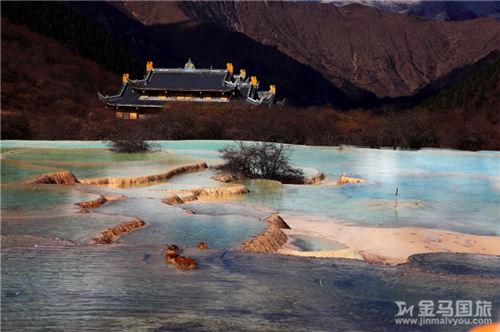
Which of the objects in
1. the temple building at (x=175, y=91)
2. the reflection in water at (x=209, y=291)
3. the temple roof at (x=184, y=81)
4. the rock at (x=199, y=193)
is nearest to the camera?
the reflection in water at (x=209, y=291)

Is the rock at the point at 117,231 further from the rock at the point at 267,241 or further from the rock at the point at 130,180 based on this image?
the rock at the point at 130,180

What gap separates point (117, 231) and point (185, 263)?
2147 mm

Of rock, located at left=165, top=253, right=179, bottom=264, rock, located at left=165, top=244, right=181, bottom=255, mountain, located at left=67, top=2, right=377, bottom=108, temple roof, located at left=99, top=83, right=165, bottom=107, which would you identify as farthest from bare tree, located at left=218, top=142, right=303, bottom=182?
mountain, located at left=67, top=2, right=377, bottom=108

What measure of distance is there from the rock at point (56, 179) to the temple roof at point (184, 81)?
3059cm

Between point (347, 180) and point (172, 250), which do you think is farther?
point (347, 180)

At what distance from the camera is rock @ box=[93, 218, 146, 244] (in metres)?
8.94

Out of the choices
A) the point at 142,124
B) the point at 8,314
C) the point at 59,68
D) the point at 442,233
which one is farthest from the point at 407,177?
the point at 59,68

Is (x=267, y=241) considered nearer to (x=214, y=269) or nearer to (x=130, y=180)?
(x=214, y=269)

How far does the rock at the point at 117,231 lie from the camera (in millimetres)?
8939

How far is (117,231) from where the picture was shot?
9.45 m

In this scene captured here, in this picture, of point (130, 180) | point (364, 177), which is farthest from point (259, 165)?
point (130, 180)

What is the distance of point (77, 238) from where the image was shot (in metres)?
8.91

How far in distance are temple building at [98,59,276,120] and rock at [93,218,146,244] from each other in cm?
3402

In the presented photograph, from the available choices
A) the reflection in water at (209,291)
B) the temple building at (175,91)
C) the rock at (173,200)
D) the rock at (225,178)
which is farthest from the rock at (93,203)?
the temple building at (175,91)
